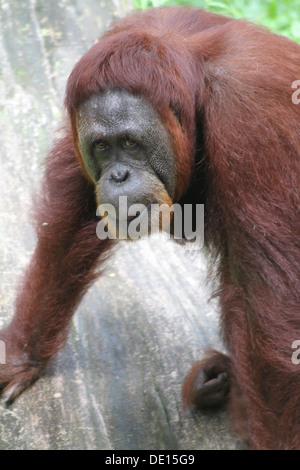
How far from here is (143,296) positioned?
4145 millimetres

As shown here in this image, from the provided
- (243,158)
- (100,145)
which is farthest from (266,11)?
(243,158)

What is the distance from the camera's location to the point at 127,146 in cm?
302

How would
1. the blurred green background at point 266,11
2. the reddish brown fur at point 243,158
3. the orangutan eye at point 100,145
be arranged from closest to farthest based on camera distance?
the reddish brown fur at point 243,158, the orangutan eye at point 100,145, the blurred green background at point 266,11

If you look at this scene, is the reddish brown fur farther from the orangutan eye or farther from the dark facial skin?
the orangutan eye

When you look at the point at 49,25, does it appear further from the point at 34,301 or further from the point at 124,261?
the point at 34,301

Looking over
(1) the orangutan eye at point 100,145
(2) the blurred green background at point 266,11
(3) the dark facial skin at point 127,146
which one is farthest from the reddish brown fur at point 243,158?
(2) the blurred green background at point 266,11

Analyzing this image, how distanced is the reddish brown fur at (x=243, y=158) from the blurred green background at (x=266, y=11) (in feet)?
9.52

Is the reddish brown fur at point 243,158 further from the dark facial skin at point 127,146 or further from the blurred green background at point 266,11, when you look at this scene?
the blurred green background at point 266,11

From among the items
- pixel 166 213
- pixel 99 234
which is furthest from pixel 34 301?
pixel 166 213

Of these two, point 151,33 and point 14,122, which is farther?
point 14,122

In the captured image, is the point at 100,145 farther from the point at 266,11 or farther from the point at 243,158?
the point at 266,11

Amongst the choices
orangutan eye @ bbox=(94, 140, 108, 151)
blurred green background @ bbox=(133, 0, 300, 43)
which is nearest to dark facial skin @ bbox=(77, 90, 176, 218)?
orangutan eye @ bbox=(94, 140, 108, 151)

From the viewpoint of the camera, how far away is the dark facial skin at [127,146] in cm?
296

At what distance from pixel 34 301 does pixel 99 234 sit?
51 cm
